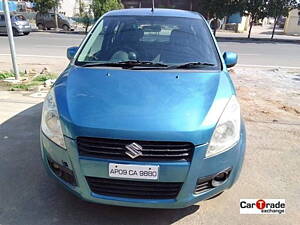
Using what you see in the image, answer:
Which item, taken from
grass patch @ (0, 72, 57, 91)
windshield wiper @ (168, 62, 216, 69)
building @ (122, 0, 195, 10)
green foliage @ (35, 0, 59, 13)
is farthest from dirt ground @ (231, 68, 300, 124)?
building @ (122, 0, 195, 10)

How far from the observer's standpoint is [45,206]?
2746 mm

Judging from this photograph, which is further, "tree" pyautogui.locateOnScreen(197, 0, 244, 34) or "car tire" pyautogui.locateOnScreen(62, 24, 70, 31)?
"car tire" pyautogui.locateOnScreen(62, 24, 70, 31)

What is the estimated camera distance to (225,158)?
2.33m

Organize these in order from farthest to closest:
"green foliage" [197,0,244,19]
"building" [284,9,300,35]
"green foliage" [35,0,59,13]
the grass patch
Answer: "building" [284,9,300,35], "green foliage" [35,0,59,13], "green foliage" [197,0,244,19], the grass patch

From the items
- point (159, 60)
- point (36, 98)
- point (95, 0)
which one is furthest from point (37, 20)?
point (159, 60)

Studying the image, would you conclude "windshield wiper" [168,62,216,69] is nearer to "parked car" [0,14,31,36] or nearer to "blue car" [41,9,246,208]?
"blue car" [41,9,246,208]

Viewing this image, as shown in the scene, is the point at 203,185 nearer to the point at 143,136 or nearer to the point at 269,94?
the point at 143,136

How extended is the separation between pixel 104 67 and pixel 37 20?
93.6ft

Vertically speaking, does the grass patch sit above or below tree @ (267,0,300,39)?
below

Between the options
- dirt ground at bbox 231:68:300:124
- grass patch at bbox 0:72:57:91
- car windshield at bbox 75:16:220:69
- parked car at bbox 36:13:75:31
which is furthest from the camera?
parked car at bbox 36:13:75:31

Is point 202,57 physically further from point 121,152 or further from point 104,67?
point 121,152

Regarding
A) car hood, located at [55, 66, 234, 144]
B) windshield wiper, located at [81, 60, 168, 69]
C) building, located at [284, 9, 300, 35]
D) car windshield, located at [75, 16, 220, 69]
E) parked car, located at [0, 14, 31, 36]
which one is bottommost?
building, located at [284, 9, 300, 35]

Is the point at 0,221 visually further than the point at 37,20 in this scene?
No

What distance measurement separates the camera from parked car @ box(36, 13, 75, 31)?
28.2 meters
